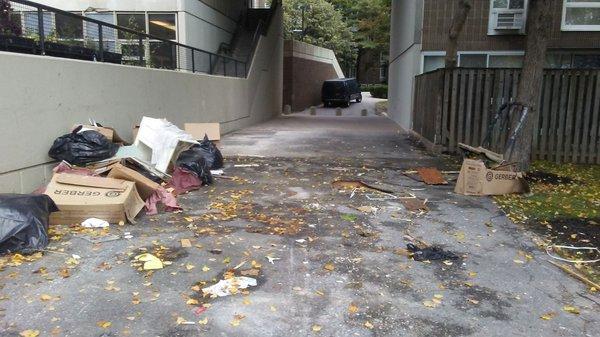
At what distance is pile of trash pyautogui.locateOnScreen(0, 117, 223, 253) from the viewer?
15.2 ft

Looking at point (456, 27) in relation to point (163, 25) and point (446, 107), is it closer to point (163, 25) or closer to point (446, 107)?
point (446, 107)

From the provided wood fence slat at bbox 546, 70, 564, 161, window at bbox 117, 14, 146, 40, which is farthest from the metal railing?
wood fence slat at bbox 546, 70, 564, 161

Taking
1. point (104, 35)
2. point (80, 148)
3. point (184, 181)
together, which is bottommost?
point (184, 181)

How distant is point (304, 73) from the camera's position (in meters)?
32.3

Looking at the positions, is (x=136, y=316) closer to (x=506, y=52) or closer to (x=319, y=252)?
(x=319, y=252)

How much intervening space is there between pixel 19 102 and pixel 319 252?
13.3 feet

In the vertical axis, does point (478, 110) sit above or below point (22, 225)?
above

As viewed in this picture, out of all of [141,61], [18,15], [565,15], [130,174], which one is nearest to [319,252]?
[130,174]

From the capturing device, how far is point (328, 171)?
30.0 feet

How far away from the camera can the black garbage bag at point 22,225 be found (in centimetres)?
448

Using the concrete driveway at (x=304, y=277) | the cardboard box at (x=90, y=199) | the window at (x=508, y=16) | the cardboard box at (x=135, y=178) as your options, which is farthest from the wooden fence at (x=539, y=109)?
the cardboard box at (x=90, y=199)

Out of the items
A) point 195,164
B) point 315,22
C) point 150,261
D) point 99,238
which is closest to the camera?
point 150,261

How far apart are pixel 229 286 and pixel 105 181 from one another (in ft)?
8.24

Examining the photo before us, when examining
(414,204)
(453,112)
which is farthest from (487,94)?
(414,204)
